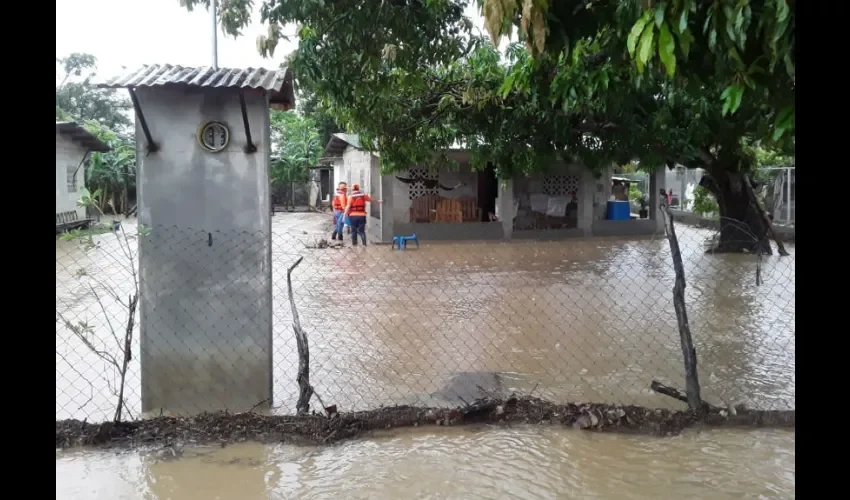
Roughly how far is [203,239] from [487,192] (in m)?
18.4

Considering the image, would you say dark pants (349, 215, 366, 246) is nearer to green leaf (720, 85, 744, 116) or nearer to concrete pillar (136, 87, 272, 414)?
concrete pillar (136, 87, 272, 414)

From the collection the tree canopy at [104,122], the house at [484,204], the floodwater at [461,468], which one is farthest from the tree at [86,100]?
the floodwater at [461,468]

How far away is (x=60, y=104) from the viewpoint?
33.8 metres

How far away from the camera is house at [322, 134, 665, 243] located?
18.9 metres

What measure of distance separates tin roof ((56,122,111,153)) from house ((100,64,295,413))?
724 inches

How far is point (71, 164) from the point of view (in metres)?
22.8

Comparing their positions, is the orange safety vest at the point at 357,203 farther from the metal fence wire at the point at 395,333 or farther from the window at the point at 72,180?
the window at the point at 72,180

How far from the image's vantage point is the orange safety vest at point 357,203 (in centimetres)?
1668
